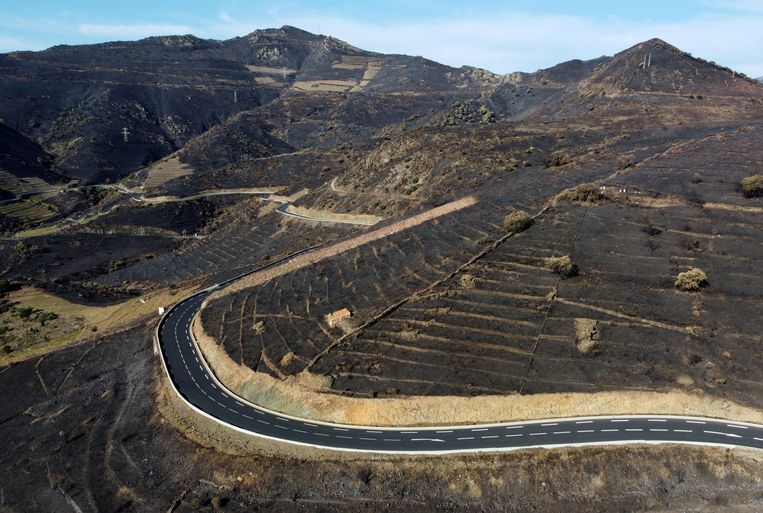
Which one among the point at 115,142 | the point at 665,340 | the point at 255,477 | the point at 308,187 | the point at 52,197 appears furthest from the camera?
the point at 115,142

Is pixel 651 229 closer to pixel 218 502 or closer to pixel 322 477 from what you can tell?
pixel 322 477

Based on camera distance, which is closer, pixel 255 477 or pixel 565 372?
pixel 255 477

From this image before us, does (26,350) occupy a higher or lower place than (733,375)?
lower

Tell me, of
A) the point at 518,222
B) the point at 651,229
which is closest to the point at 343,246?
the point at 518,222

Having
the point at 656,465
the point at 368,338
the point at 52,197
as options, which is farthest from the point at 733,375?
the point at 52,197

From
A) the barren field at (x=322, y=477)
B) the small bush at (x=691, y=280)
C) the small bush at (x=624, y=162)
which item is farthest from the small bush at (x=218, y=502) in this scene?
the small bush at (x=624, y=162)

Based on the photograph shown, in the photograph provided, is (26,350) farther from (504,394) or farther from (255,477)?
(504,394)

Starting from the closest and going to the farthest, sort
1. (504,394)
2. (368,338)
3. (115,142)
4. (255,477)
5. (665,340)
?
1. (255,477)
2. (504,394)
3. (665,340)
4. (368,338)
5. (115,142)
